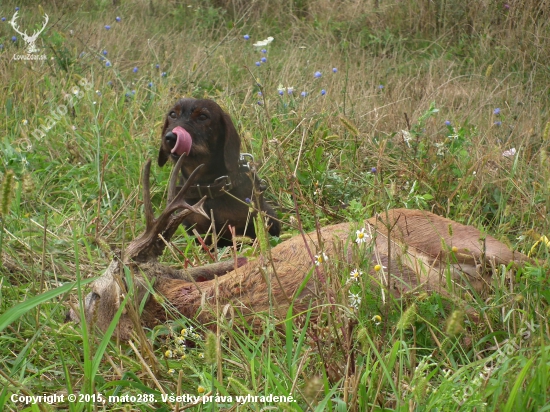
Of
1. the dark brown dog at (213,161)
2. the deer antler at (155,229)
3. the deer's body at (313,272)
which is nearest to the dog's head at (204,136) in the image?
the dark brown dog at (213,161)

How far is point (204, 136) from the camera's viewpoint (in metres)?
5.02

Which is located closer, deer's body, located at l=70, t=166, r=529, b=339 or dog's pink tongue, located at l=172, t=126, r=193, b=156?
deer's body, located at l=70, t=166, r=529, b=339

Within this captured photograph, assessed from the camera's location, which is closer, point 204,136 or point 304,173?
point 204,136

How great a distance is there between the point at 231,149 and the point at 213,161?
16cm

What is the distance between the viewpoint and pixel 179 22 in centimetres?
1040

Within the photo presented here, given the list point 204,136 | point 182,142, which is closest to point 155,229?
point 182,142

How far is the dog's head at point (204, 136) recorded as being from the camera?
498cm

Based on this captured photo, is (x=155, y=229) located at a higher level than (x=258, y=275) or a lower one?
higher

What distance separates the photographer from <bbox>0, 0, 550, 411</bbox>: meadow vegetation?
238 centimetres

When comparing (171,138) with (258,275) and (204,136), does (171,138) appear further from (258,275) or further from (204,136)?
(258,275)

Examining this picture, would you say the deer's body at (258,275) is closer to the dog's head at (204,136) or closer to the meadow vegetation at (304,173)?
the meadow vegetation at (304,173)

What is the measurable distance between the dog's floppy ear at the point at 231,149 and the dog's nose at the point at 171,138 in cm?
36

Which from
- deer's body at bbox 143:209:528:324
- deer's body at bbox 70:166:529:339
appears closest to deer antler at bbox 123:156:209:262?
deer's body at bbox 70:166:529:339

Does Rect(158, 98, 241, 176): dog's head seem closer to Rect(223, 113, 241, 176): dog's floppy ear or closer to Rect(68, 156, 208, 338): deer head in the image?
Rect(223, 113, 241, 176): dog's floppy ear
